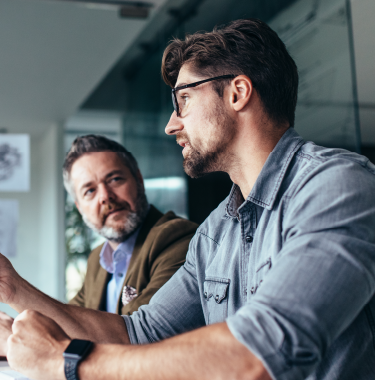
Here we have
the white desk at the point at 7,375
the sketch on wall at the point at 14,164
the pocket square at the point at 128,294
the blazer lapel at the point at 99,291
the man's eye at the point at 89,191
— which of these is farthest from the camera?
the sketch on wall at the point at 14,164

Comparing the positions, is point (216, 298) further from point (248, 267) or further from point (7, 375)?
point (7, 375)

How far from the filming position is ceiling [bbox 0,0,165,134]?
2.76m

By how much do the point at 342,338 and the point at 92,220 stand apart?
1335 millimetres

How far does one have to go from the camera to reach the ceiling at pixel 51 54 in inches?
108

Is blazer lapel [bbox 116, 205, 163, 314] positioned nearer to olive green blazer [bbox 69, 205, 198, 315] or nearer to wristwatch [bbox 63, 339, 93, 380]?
olive green blazer [bbox 69, 205, 198, 315]

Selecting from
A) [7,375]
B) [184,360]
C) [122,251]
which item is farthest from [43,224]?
[184,360]

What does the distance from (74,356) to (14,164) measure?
215cm

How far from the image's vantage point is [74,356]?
2.37 ft

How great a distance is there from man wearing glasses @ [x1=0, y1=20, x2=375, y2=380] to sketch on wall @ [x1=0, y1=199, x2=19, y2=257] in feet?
4.81

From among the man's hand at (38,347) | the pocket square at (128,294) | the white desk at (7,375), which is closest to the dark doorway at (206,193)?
the pocket square at (128,294)

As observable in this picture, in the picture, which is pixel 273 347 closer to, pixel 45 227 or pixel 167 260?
pixel 167 260

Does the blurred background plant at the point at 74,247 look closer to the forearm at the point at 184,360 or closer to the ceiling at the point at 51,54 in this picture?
the ceiling at the point at 51,54

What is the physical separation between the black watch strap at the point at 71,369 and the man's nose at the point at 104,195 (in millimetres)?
1201

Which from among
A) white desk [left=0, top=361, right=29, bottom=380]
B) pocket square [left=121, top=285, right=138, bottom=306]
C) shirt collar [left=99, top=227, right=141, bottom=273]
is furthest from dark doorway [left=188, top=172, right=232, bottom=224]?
white desk [left=0, top=361, right=29, bottom=380]
